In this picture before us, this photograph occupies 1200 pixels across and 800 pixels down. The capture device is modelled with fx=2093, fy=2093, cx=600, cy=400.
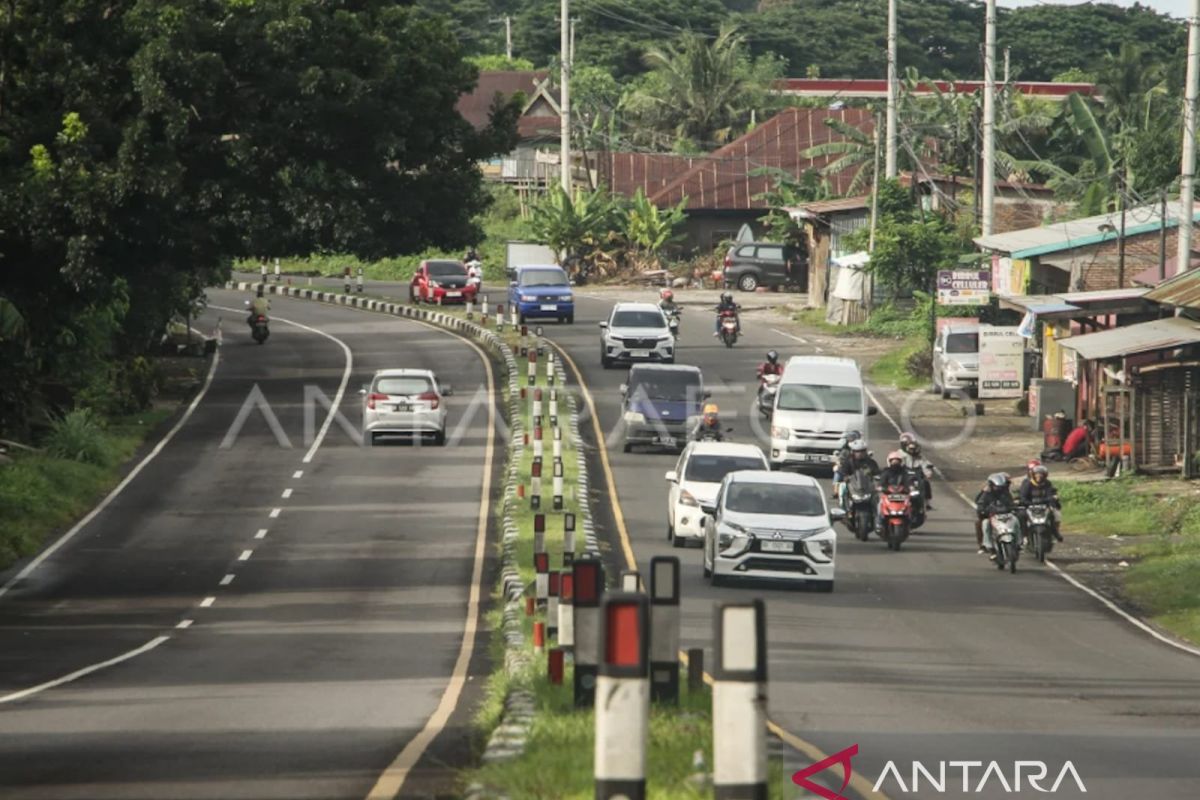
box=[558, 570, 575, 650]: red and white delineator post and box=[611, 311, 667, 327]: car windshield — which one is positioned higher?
box=[611, 311, 667, 327]: car windshield

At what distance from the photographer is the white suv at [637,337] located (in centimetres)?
5450

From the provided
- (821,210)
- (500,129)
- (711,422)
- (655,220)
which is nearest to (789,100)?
(655,220)

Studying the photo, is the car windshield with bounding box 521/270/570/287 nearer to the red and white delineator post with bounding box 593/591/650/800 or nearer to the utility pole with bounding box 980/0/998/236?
the utility pole with bounding box 980/0/998/236

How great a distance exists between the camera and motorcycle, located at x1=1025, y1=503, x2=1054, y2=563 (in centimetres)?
3152

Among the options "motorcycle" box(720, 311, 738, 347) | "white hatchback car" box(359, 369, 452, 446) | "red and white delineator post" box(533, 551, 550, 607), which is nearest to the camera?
"red and white delineator post" box(533, 551, 550, 607)

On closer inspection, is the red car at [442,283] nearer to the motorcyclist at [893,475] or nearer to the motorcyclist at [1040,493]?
the motorcyclist at [893,475]

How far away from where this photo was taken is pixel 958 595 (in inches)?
1123

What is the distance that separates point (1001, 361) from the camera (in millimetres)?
49781

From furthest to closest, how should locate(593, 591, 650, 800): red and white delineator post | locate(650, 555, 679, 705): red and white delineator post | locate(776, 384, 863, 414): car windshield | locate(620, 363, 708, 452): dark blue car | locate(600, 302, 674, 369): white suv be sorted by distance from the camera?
locate(600, 302, 674, 369): white suv, locate(620, 363, 708, 452): dark blue car, locate(776, 384, 863, 414): car windshield, locate(650, 555, 679, 705): red and white delineator post, locate(593, 591, 650, 800): red and white delineator post

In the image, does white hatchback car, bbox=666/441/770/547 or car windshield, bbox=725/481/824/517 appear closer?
car windshield, bbox=725/481/824/517

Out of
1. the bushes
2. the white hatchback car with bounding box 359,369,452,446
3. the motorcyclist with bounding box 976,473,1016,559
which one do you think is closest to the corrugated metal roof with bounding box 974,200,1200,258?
the white hatchback car with bounding box 359,369,452,446

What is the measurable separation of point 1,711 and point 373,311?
58118 millimetres

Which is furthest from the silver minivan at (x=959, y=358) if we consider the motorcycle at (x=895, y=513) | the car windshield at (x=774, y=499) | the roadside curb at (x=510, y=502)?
the car windshield at (x=774, y=499)

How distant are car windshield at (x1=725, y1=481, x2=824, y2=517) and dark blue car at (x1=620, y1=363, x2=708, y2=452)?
1350cm
